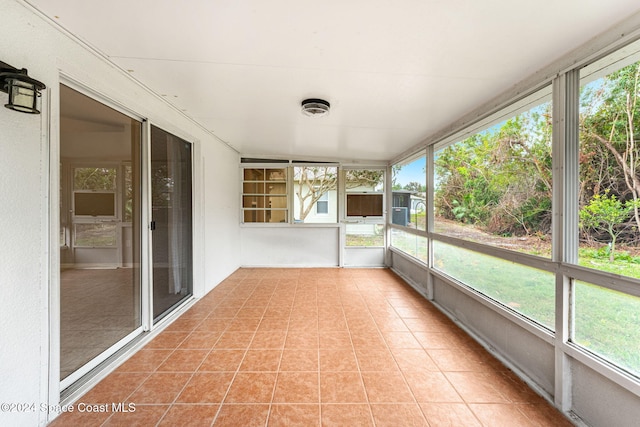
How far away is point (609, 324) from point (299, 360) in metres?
2.03

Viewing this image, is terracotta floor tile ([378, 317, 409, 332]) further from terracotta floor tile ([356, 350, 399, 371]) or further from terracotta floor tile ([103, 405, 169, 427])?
terracotta floor tile ([103, 405, 169, 427])

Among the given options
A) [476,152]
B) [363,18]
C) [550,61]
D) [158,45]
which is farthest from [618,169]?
[158,45]

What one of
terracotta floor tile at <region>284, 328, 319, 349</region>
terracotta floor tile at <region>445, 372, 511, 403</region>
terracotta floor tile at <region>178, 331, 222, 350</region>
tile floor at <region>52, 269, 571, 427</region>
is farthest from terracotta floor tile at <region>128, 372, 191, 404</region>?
terracotta floor tile at <region>445, 372, 511, 403</region>

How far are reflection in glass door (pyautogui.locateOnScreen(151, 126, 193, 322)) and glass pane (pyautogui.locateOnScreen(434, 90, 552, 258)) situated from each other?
3339 millimetres

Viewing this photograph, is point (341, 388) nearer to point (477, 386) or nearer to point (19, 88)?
point (477, 386)

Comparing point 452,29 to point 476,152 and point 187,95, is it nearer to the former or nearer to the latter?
point 476,152

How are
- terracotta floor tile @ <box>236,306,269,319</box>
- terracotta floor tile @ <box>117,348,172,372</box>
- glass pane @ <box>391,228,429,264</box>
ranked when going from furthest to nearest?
glass pane @ <box>391,228,429,264</box>, terracotta floor tile @ <box>236,306,269,319</box>, terracotta floor tile @ <box>117,348,172,372</box>

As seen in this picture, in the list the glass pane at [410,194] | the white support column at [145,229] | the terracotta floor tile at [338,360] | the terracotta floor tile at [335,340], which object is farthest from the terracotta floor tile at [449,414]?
the white support column at [145,229]

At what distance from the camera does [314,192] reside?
17.6 feet

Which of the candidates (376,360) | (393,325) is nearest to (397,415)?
(376,360)

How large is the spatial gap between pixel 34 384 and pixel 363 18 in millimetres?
2725

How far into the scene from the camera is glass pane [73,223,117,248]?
1.79 m

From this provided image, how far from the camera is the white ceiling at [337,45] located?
50.6 inches

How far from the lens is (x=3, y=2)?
48.9 inches
